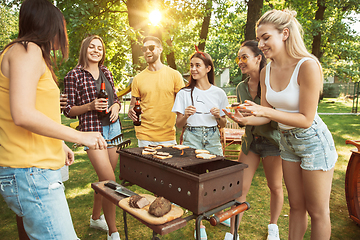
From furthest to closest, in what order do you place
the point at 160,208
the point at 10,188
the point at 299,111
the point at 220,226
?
1. the point at 220,226
2. the point at 299,111
3. the point at 160,208
4. the point at 10,188

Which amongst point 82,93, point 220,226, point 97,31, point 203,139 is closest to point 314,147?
point 203,139

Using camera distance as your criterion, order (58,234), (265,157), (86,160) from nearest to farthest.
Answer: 1. (58,234)
2. (265,157)
3. (86,160)

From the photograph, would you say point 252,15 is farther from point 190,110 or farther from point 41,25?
point 41,25

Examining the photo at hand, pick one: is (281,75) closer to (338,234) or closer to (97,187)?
(97,187)

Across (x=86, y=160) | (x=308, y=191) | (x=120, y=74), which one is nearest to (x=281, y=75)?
(x=308, y=191)

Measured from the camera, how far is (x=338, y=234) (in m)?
3.24

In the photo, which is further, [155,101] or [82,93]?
[155,101]


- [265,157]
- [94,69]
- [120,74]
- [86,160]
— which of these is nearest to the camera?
[265,157]

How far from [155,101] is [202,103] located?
0.80 meters

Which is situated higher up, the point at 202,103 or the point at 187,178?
the point at 202,103

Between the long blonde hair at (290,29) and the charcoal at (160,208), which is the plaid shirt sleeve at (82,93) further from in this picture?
the long blonde hair at (290,29)

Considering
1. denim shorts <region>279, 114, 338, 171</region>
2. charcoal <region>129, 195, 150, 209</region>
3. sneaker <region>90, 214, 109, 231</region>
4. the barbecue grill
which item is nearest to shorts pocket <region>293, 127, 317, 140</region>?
denim shorts <region>279, 114, 338, 171</region>

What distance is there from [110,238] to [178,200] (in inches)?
63.1

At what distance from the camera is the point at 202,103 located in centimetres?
324
